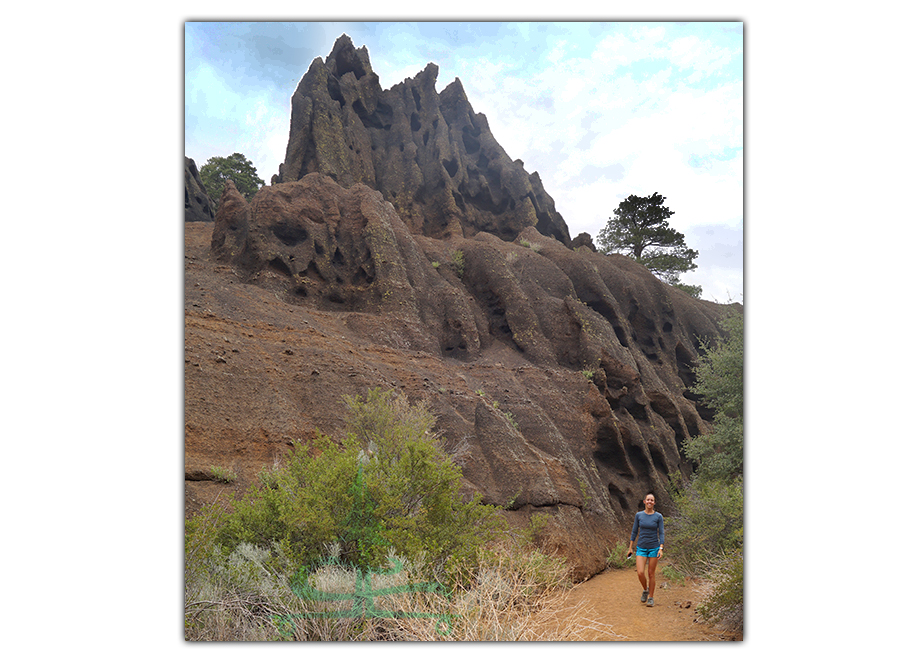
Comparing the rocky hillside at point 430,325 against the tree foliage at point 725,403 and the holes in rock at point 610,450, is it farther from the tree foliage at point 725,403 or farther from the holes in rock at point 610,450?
the tree foliage at point 725,403

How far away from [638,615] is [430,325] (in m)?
11.4

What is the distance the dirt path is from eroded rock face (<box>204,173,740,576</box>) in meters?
2.73

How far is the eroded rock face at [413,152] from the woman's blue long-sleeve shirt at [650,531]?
767 inches

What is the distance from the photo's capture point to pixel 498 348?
1773 centimetres

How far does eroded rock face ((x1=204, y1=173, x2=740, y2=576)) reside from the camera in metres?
12.0

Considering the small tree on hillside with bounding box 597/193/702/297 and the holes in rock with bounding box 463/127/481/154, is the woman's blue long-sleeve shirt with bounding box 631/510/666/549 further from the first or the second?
the holes in rock with bounding box 463/127/481/154

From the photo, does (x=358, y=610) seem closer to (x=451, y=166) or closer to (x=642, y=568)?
(x=642, y=568)

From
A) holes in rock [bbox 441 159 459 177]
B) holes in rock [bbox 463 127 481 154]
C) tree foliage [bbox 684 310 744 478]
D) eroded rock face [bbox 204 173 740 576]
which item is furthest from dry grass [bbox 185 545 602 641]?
holes in rock [bbox 463 127 481 154]

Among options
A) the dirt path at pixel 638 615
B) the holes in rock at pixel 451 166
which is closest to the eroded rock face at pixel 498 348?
the dirt path at pixel 638 615

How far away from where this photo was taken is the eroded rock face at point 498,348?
11977 millimetres

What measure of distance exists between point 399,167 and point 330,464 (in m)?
21.9

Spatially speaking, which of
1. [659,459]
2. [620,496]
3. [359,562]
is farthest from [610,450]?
[359,562]

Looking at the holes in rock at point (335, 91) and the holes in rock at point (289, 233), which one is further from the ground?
the holes in rock at point (335, 91)

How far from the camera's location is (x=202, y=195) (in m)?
21.8
